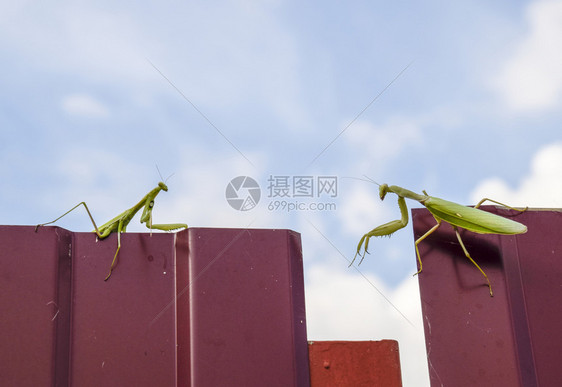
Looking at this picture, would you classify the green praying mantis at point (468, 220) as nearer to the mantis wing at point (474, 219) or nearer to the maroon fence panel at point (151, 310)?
the mantis wing at point (474, 219)

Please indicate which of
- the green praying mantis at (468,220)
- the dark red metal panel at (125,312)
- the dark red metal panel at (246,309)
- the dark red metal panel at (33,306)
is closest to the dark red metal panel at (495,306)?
the green praying mantis at (468,220)

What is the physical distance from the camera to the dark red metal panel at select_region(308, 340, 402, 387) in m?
3.12

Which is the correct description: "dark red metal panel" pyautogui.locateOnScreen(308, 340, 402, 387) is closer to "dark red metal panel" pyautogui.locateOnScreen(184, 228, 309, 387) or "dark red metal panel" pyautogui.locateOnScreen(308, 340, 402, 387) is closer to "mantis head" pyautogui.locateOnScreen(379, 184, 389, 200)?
"dark red metal panel" pyautogui.locateOnScreen(184, 228, 309, 387)

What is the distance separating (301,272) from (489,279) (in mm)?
1110

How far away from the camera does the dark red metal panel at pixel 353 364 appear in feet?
10.2

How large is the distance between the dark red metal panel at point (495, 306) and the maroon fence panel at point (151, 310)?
2.63ft

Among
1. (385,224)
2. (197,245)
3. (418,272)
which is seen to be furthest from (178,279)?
(385,224)

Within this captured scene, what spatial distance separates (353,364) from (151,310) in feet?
3.88

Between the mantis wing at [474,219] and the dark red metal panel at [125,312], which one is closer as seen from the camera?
the dark red metal panel at [125,312]

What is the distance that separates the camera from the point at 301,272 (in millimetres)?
3299

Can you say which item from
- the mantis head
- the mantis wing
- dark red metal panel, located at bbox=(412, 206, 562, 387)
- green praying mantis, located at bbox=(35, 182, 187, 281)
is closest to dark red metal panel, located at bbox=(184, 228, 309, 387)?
green praying mantis, located at bbox=(35, 182, 187, 281)

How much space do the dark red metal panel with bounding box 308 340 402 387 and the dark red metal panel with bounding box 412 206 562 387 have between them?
9.4 inches

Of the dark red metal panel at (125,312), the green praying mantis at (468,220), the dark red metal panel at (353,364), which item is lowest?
the dark red metal panel at (353,364)

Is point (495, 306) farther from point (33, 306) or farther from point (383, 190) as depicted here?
point (33, 306)
